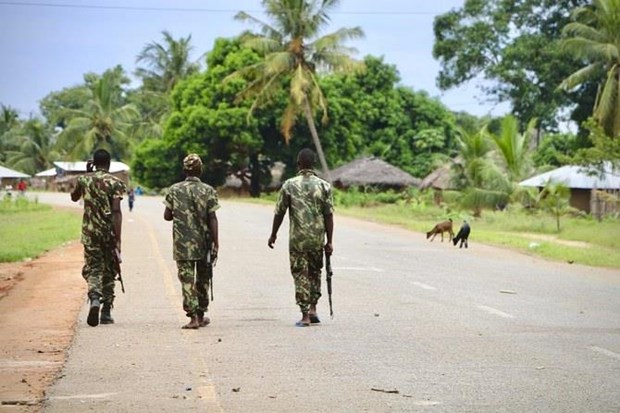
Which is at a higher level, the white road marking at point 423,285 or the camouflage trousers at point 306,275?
the camouflage trousers at point 306,275

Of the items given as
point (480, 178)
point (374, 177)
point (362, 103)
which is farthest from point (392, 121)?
point (480, 178)

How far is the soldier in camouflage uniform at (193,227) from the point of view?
11.7m

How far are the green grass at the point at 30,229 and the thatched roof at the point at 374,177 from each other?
1775 centimetres

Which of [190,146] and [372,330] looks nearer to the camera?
[372,330]

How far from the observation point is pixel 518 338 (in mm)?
10844

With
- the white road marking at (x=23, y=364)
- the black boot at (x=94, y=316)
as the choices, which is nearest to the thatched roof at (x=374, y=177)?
the black boot at (x=94, y=316)

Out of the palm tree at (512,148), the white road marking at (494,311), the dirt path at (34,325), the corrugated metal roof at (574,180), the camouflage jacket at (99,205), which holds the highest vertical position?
the palm tree at (512,148)

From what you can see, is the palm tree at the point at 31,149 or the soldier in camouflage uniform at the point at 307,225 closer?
the soldier in camouflage uniform at the point at 307,225

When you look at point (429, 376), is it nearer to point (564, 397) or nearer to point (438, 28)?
point (564, 397)

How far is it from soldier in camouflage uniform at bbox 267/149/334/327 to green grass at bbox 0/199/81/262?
12.5m

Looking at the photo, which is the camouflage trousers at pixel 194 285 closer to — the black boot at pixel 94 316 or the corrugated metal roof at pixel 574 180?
the black boot at pixel 94 316

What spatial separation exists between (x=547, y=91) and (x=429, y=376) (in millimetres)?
55407

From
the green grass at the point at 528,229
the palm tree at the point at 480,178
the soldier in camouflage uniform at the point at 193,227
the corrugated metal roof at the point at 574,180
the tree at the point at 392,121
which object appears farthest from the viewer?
the tree at the point at 392,121

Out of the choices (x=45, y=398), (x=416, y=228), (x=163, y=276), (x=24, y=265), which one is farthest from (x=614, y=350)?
(x=416, y=228)
